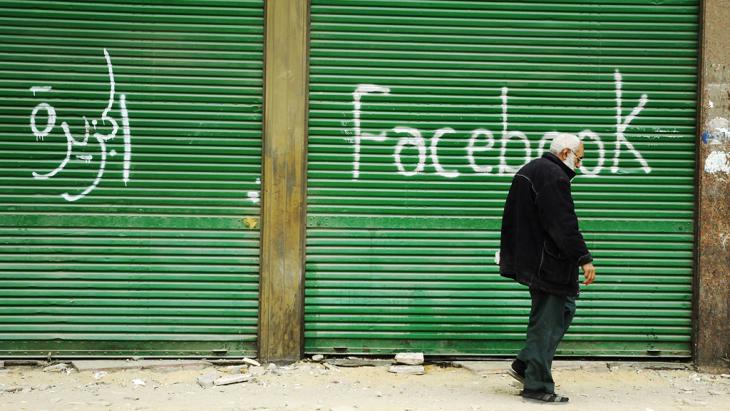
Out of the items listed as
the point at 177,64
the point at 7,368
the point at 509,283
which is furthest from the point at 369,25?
the point at 7,368

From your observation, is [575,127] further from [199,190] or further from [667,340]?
[199,190]

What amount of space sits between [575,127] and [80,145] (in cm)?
407

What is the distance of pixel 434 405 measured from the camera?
5.08m

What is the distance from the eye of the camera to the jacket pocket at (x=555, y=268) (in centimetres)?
488

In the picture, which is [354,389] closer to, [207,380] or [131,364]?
[207,380]

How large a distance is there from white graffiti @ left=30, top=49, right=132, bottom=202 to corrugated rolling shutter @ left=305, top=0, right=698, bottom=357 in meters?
1.51

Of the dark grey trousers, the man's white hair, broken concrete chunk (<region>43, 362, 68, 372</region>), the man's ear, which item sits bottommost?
broken concrete chunk (<region>43, 362, 68, 372</region>)

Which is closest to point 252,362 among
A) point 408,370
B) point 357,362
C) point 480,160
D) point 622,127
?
point 357,362

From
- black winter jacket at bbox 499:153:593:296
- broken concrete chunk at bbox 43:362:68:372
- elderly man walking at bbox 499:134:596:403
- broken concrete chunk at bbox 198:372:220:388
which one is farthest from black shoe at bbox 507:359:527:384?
broken concrete chunk at bbox 43:362:68:372

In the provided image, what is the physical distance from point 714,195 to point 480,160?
1.93 m

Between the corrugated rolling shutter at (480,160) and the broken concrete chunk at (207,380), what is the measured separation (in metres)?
0.83

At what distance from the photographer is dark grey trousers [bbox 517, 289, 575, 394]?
4.96 metres

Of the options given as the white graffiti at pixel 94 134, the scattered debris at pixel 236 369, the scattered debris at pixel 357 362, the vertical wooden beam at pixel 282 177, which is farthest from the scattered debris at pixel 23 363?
the scattered debris at pixel 357 362

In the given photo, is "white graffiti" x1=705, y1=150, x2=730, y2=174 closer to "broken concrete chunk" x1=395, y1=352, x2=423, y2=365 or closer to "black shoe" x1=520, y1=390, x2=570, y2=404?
"black shoe" x1=520, y1=390, x2=570, y2=404
